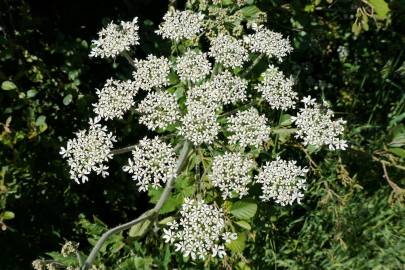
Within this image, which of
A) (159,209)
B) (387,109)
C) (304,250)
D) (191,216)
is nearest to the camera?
(191,216)

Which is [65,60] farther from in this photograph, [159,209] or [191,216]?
[191,216]

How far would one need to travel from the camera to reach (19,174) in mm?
3959

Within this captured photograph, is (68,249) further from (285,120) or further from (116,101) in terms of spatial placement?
(285,120)

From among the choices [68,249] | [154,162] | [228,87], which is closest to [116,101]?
[154,162]

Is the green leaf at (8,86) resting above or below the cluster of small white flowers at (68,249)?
above

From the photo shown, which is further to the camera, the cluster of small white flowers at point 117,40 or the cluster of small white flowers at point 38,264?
the cluster of small white flowers at point 117,40

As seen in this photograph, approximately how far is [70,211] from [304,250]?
2.21 metres

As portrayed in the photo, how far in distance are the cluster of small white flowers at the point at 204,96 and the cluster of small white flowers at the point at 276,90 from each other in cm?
38

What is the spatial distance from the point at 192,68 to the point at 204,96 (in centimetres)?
26

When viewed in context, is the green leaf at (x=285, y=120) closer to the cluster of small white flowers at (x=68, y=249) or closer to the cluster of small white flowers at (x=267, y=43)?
the cluster of small white flowers at (x=267, y=43)

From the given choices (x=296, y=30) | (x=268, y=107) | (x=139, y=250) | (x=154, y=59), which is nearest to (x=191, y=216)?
(x=139, y=250)

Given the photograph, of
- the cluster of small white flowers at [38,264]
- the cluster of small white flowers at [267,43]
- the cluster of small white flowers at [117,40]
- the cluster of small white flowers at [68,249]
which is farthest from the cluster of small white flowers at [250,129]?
the cluster of small white flowers at [38,264]

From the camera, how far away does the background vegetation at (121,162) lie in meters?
3.81

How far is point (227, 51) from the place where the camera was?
3504 millimetres
